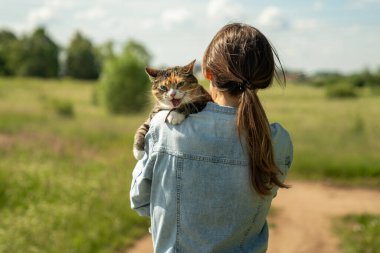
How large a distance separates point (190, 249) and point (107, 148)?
11409 millimetres

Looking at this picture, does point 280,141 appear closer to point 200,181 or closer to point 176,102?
point 200,181

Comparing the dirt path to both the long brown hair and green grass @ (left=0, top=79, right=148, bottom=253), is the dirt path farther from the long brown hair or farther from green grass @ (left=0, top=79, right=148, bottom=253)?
the long brown hair

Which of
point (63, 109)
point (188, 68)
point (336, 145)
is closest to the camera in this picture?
point (188, 68)

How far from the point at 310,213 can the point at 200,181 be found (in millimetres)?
7228

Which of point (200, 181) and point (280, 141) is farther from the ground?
point (280, 141)

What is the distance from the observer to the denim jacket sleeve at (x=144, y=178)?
1868mm

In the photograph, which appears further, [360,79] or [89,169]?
[360,79]

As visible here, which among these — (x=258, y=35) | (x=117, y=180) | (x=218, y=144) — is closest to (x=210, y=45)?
(x=258, y=35)

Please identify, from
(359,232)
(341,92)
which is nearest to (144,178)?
(359,232)

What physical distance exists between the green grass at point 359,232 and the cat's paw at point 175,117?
18.3 feet

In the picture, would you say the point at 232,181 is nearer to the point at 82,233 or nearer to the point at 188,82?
the point at 188,82

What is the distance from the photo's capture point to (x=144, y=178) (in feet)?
6.14

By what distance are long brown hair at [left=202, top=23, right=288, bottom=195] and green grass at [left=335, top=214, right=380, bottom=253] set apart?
5.36 meters

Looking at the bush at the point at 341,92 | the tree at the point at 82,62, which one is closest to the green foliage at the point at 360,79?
the bush at the point at 341,92
